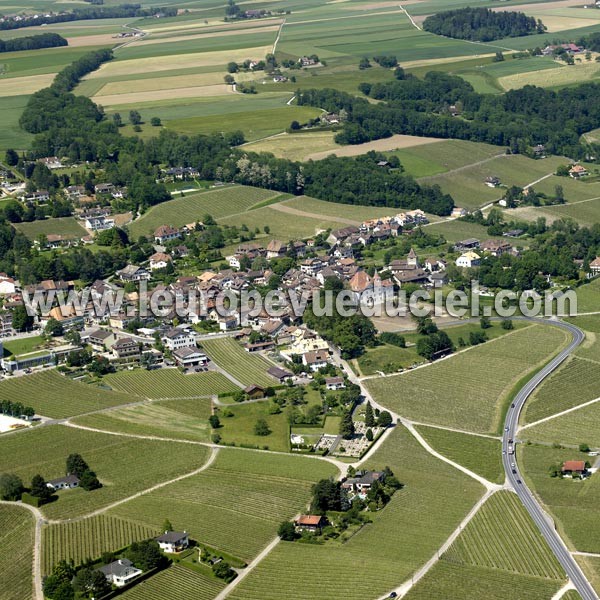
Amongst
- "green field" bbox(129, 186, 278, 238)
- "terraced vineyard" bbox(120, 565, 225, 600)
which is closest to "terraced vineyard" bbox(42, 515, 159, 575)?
"terraced vineyard" bbox(120, 565, 225, 600)

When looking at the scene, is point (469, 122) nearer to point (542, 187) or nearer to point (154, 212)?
point (542, 187)

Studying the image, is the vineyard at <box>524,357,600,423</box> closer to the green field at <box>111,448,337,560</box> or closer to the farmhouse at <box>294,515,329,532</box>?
Answer: the green field at <box>111,448,337,560</box>

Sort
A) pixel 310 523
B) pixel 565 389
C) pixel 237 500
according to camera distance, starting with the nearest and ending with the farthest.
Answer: pixel 310 523 < pixel 237 500 < pixel 565 389

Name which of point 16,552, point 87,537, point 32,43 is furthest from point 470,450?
point 32,43

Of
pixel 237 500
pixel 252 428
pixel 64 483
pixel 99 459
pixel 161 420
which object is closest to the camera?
pixel 237 500

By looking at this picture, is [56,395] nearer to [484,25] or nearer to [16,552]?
[16,552]

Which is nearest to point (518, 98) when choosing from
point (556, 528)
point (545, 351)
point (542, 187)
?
point (542, 187)

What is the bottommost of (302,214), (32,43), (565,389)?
(565,389)
